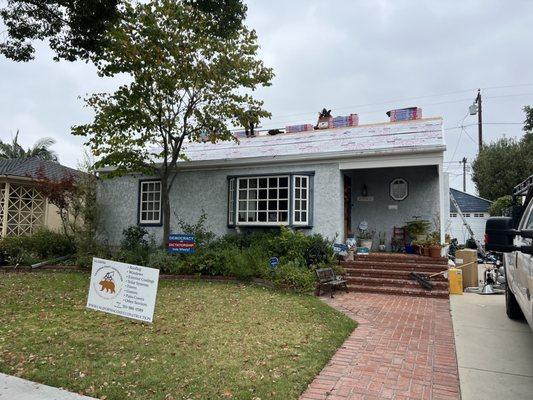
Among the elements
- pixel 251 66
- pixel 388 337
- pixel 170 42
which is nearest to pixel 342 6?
pixel 251 66

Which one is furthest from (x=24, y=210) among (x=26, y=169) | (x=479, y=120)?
(x=479, y=120)

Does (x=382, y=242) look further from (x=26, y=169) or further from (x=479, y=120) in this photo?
(x=479, y=120)

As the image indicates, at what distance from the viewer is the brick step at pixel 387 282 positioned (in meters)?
9.46

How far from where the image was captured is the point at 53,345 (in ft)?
17.6

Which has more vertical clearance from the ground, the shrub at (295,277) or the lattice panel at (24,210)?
the lattice panel at (24,210)

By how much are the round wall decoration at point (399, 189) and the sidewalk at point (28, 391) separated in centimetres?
1120

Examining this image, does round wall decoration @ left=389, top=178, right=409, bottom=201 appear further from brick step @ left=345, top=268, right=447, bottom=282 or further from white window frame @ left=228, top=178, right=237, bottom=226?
white window frame @ left=228, top=178, right=237, bottom=226

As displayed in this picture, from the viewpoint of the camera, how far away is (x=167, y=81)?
10914 millimetres

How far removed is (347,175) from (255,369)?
9.39 m

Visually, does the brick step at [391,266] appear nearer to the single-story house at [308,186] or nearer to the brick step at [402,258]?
the brick step at [402,258]

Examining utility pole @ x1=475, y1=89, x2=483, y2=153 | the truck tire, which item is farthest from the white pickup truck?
utility pole @ x1=475, y1=89, x2=483, y2=153

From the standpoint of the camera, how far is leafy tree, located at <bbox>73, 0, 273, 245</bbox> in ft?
35.2

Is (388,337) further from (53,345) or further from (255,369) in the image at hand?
(53,345)

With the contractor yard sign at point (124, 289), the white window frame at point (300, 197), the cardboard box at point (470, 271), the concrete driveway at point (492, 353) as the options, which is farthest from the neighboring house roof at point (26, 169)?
the concrete driveway at point (492, 353)
